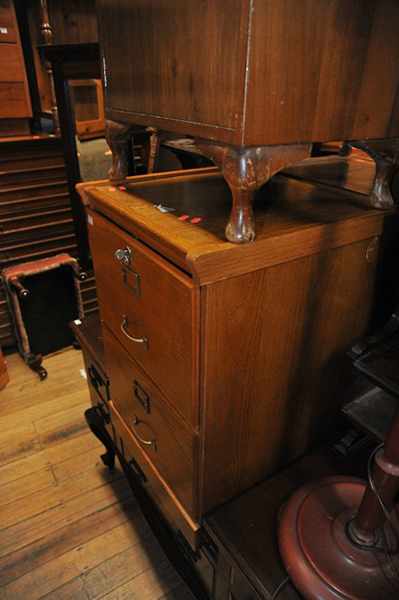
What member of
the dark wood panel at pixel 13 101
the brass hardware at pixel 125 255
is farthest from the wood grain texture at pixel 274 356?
the dark wood panel at pixel 13 101

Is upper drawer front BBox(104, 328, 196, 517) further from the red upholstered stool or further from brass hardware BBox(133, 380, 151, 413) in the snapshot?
the red upholstered stool

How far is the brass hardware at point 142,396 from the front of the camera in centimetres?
91

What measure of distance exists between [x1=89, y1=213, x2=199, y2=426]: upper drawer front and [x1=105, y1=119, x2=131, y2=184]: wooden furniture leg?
4.9 inches

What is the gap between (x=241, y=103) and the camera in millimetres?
500

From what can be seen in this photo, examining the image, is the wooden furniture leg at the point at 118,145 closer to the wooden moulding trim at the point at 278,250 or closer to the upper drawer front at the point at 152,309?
the upper drawer front at the point at 152,309

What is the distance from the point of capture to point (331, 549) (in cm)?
70

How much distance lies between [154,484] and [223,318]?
62cm

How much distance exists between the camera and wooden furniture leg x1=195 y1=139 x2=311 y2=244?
54 cm

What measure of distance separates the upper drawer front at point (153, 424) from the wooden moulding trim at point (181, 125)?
51cm

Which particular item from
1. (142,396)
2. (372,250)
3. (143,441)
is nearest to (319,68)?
(372,250)

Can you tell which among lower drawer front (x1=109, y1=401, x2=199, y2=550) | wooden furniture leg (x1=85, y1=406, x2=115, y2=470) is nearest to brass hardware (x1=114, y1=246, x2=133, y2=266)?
lower drawer front (x1=109, y1=401, x2=199, y2=550)

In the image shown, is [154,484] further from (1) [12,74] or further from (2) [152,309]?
(1) [12,74]

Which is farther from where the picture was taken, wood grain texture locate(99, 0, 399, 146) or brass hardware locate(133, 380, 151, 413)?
brass hardware locate(133, 380, 151, 413)

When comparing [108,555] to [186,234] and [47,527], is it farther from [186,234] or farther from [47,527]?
[186,234]
